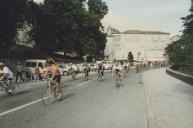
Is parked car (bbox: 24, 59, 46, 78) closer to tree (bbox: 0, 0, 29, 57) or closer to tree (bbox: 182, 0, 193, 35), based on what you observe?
tree (bbox: 0, 0, 29, 57)

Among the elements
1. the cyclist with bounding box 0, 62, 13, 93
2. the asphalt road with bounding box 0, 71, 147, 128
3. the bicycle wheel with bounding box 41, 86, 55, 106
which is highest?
the cyclist with bounding box 0, 62, 13, 93

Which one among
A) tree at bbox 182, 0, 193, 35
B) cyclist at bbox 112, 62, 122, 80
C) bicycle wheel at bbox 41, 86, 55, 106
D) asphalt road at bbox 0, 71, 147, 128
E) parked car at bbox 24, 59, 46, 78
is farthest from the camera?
tree at bbox 182, 0, 193, 35

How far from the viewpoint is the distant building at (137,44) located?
519 ft

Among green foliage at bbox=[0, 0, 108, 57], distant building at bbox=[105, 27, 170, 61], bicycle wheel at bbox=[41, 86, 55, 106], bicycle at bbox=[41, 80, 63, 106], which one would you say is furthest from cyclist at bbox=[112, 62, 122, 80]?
distant building at bbox=[105, 27, 170, 61]

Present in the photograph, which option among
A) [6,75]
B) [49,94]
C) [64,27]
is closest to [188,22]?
[64,27]

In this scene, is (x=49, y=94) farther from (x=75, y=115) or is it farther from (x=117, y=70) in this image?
(x=117, y=70)

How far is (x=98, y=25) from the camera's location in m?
81.2

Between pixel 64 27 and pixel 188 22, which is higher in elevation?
pixel 188 22

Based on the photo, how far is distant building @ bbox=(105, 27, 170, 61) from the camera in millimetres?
158125

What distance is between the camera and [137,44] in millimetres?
177250

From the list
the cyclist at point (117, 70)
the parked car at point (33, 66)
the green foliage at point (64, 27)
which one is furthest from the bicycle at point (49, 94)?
the green foliage at point (64, 27)

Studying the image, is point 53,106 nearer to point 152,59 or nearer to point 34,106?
point 34,106

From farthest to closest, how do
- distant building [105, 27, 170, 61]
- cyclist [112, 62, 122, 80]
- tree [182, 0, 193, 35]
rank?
distant building [105, 27, 170, 61], tree [182, 0, 193, 35], cyclist [112, 62, 122, 80]

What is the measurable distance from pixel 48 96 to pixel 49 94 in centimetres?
13
